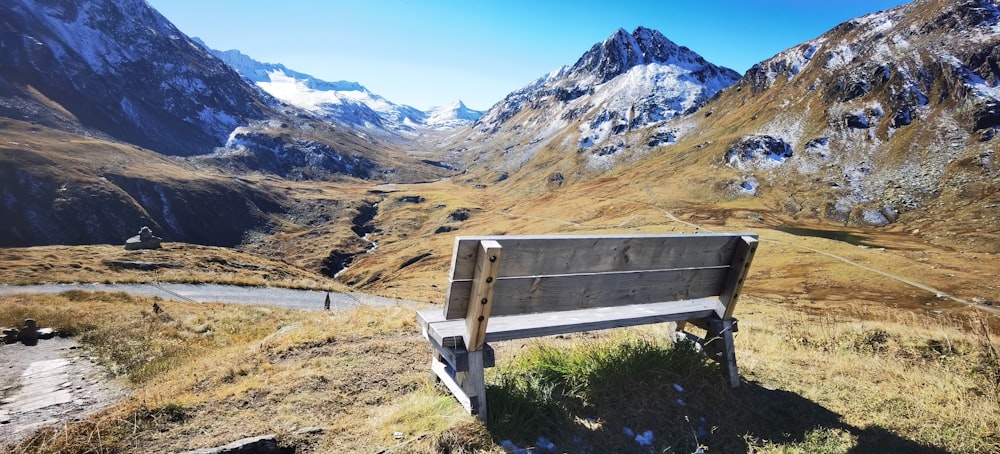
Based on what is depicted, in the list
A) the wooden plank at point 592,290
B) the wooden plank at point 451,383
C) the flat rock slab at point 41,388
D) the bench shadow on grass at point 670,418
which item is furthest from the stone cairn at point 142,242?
the bench shadow on grass at point 670,418

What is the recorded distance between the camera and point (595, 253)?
5238mm

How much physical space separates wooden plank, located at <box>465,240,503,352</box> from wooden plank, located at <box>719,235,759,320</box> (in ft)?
11.6

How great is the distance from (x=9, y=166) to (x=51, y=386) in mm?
108974

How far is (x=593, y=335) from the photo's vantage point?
9.67 meters

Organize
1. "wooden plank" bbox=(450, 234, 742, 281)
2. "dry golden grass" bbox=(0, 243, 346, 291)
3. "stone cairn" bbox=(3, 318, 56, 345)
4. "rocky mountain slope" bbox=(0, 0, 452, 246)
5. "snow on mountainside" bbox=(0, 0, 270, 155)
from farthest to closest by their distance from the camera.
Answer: "snow on mountainside" bbox=(0, 0, 270, 155) → "rocky mountain slope" bbox=(0, 0, 452, 246) → "dry golden grass" bbox=(0, 243, 346, 291) → "stone cairn" bbox=(3, 318, 56, 345) → "wooden plank" bbox=(450, 234, 742, 281)

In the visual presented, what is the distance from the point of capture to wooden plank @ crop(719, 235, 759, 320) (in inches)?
244

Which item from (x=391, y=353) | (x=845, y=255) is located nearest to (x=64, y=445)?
(x=391, y=353)

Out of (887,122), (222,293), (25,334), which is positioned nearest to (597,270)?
(25,334)

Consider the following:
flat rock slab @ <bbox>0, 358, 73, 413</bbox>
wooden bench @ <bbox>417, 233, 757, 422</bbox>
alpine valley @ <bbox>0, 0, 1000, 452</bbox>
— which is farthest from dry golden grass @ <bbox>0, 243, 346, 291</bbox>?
wooden bench @ <bbox>417, 233, 757, 422</bbox>

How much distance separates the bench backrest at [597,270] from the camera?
4.72 metres

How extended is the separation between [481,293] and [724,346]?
3720mm

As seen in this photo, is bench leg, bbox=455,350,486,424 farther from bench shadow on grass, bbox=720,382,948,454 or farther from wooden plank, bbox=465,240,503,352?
bench shadow on grass, bbox=720,382,948,454

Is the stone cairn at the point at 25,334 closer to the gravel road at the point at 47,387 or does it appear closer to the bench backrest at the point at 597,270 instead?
the gravel road at the point at 47,387

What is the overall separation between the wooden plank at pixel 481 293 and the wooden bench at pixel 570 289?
0.4 inches
